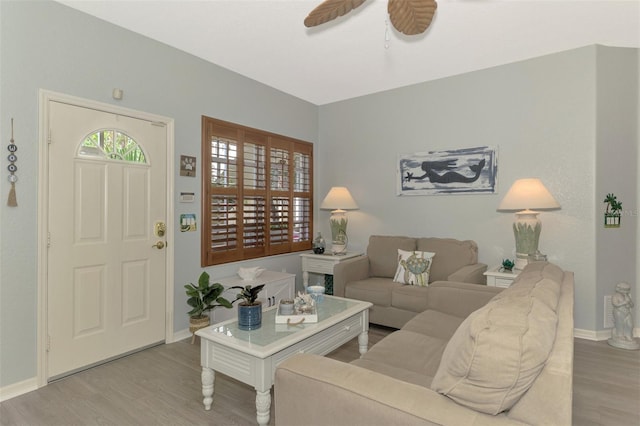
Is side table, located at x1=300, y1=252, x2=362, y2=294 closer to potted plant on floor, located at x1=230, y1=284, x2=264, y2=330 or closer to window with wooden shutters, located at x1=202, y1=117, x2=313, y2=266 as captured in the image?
window with wooden shutters, located at x1=202, y1=117, x2=313, y2=266

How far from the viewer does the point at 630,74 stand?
3.23m

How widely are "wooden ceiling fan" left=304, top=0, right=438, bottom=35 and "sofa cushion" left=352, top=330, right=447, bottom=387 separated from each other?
1.73 metres

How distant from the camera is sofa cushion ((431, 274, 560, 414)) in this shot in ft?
3.11

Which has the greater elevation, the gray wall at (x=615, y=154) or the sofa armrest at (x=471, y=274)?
the gray wall at (x=615, y=154)

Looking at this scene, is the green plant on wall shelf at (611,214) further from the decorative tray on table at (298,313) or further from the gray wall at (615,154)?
the decorative tray on table at (298,313)

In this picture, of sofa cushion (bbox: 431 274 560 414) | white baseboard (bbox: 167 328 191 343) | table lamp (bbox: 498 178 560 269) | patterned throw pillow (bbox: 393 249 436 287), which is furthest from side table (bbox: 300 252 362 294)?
sofa cushion (bbox: 431 274 560 414)

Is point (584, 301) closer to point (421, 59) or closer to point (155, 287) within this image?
point (421, 59)

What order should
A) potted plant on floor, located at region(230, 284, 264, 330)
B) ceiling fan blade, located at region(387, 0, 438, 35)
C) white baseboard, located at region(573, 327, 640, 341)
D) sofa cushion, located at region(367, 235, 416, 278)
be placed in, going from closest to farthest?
ceiling fan blade, located at region(387, 0, 438, 35)
potted plant on floor, located at region(230, 284, 264, 330)
white baseboard, located at region(573, 327, 640, 341)
sofa cushion, located at region(367, 235, 416, 278)

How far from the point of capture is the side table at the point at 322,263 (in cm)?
418

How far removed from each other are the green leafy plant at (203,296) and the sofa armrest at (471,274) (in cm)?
213

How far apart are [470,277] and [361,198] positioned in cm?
184

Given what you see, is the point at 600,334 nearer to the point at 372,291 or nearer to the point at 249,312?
the point at 372,291

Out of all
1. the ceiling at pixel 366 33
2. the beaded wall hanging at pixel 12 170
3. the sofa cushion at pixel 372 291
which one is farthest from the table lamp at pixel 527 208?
the beaded wall hanging at pixel 12 170

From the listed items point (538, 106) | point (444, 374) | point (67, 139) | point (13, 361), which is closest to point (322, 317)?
point (444, 374)
